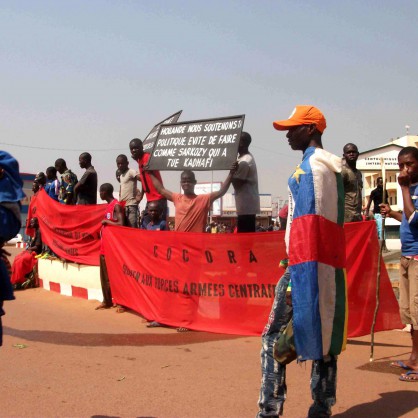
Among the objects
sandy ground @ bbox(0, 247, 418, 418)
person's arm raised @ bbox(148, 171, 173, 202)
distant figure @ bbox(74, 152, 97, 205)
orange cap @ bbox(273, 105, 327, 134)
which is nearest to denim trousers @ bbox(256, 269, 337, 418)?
sandy ground @ bbox(0, 247, 418, 418)

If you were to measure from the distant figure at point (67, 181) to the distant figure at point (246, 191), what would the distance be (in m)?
4.90

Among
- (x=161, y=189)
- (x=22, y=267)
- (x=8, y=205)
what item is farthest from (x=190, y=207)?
(x=22, y=267)

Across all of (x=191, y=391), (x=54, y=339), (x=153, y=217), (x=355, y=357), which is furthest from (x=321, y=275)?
(x=153, y=217)

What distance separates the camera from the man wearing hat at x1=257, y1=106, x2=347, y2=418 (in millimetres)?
3236

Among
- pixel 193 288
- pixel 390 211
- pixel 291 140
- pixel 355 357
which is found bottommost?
pixel 355 357

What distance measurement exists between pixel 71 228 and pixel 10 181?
7542mm

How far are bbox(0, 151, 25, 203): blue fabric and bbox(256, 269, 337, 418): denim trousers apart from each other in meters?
1.63

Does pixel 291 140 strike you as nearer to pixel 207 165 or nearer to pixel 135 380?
pixel 135 380

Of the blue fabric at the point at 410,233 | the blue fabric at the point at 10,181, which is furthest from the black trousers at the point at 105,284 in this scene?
the blue fabric at the point at 10,181

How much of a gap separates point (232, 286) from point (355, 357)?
170 centimetres

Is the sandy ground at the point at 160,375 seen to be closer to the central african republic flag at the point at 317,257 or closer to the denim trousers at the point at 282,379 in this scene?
the denim trousers at the point at 282,379

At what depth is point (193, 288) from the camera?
7.06 metres

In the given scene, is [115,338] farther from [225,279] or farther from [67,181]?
[67,181]

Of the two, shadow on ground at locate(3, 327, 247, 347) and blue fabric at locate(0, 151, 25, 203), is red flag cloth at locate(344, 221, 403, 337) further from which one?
blue fabric at locate(0, 151, 25, 203)
